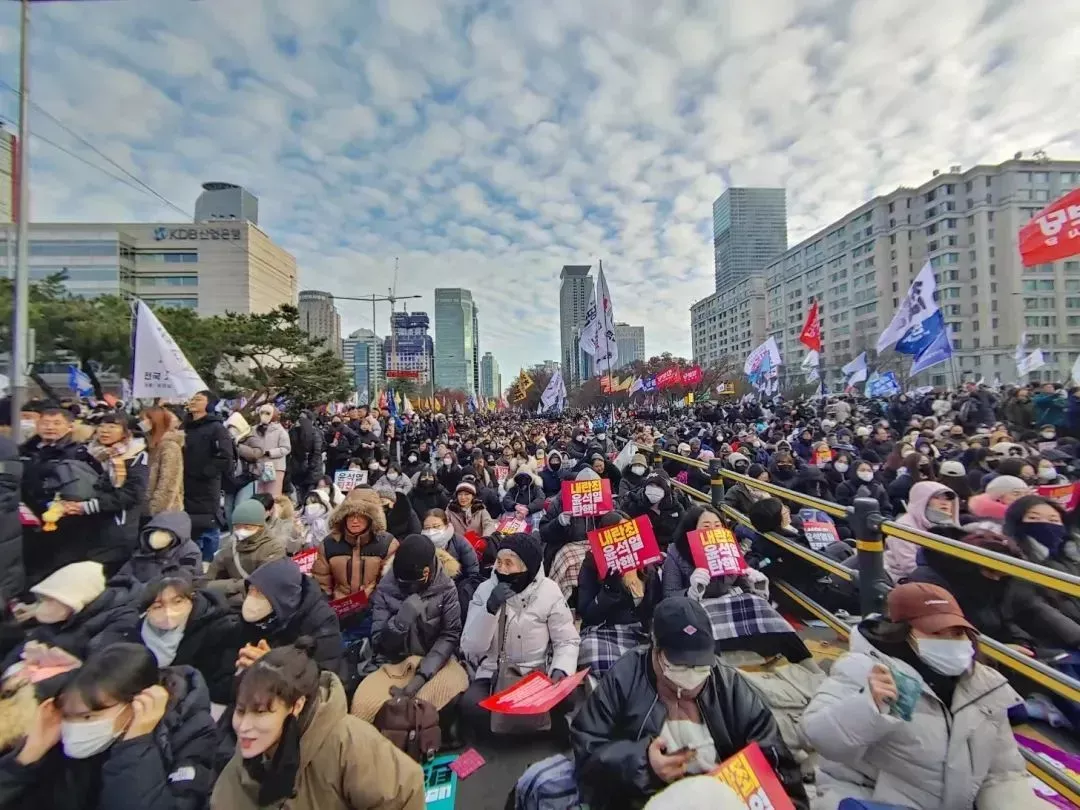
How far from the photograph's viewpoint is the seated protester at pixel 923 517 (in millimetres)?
4062

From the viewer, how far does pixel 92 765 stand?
206cm

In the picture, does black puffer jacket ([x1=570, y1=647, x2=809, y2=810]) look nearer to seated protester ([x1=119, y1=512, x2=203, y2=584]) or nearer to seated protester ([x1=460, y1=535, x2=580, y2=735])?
seated protester ([x1=460, y1=535, x2=580, y2=735])

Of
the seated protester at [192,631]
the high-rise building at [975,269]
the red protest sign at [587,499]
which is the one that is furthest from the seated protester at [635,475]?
the high-rise building at [975,269]

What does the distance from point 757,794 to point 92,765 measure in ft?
8.30

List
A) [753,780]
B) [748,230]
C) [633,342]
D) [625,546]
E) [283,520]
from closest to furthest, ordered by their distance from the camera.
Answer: [753,780], [625,546], [283,520], [633,342], [748,230]

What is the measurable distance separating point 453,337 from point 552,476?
3766 inches

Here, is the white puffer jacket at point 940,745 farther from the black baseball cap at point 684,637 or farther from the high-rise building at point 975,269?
the high-rise building at point 975,269

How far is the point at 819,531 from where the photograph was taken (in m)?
5.30

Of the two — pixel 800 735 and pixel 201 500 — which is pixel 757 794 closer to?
pixel 800 735

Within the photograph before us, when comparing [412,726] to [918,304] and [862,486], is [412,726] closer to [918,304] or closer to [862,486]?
[862,486]

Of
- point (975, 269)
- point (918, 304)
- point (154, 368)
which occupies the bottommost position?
point (154, 368)

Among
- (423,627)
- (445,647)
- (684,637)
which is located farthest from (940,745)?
(423,627)

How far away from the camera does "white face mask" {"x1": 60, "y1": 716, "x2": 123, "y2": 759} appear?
6.56 feet

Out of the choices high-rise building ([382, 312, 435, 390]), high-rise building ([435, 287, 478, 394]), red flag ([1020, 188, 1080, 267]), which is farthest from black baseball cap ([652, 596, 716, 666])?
high-rise building ([435, 287, 478, 394])
